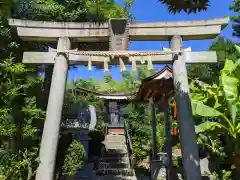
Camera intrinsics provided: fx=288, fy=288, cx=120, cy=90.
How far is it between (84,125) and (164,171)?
5.14 metres

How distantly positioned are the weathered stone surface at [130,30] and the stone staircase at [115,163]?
6688 millimetres

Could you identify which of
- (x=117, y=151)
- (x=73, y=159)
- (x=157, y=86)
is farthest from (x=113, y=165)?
(x=157, y=86)

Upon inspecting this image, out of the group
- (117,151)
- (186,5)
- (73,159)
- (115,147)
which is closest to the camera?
(186,5)

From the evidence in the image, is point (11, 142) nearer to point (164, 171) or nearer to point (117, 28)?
point (117, 28)

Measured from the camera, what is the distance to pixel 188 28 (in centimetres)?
749

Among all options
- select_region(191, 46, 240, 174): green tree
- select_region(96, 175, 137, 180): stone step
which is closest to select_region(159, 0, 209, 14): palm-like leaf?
select_region(191, 46, 240, 174): green tree

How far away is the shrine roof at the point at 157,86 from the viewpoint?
9.82 metres

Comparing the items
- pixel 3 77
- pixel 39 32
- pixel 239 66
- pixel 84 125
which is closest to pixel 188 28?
pixel 239 66

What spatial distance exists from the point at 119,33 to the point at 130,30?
1.03 feet

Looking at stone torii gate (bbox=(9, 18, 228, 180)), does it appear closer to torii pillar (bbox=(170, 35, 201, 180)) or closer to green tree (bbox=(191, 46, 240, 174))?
torii pillar (bbox=(170, 35, 201, 180))

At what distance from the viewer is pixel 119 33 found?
7523mm

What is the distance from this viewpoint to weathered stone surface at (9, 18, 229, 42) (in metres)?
7.45

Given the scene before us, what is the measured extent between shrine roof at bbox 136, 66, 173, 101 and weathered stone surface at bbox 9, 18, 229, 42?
7.65 feet

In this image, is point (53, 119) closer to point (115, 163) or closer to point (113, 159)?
point (115, 163)
